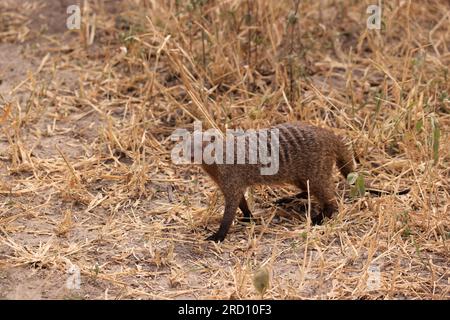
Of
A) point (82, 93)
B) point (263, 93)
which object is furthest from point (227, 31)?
point (82, 93)

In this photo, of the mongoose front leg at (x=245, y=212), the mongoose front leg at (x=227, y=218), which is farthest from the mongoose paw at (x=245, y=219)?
the mongoose front leg at (x=227, y=218)

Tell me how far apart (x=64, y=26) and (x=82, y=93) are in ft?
3.09

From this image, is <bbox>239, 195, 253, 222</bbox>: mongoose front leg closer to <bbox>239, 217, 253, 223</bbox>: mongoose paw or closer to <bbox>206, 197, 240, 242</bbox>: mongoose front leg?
<bbox>239, 217, 253, 223</bbox>: mongoose paw

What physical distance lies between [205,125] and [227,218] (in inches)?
40.4

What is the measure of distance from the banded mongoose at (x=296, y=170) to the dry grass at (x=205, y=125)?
13 cm

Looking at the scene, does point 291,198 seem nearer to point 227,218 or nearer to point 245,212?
point 245,212

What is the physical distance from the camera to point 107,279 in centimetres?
380

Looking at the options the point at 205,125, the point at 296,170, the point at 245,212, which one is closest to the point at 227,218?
the point at 245,212

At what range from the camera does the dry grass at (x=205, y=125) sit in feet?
12.8

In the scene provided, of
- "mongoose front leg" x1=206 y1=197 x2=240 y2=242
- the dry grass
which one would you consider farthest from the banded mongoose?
the dry grass

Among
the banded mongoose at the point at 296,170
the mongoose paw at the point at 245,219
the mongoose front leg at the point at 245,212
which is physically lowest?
the mongoose paw at the point at 245,219

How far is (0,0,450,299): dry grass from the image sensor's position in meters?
3.90

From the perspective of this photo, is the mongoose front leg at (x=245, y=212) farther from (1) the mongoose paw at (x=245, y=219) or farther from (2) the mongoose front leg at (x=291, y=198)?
(2) the mongoose front leg at (x=291, y=198)

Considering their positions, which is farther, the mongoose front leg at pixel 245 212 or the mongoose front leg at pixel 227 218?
the mongoose front leg at pixel 245 212
